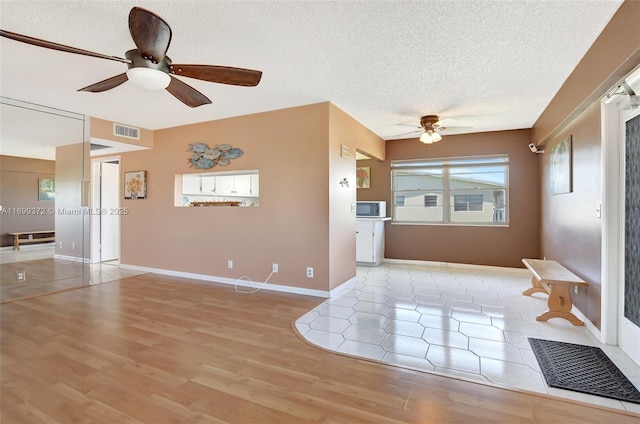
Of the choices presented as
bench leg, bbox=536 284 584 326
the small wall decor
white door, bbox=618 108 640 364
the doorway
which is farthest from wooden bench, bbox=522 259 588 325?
the doorway

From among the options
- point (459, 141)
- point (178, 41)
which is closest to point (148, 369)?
point (178, 41)

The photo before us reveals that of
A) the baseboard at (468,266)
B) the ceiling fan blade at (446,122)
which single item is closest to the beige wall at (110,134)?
the ceiling fan blade at (446,122)

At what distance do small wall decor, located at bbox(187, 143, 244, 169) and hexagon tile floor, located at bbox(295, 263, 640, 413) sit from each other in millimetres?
2540

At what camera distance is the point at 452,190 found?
5.96m

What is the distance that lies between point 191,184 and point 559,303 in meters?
5.42

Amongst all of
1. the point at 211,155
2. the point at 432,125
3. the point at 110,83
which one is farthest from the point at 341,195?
the point at 110,83

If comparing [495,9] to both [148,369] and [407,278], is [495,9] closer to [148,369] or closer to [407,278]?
[148,369]

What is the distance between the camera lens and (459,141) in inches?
229

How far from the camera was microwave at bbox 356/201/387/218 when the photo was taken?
594 cm

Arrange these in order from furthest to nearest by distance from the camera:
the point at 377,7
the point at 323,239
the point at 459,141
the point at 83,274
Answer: the point at 459,141, the point at 83,274, the point at 323,239, the point at 377,7

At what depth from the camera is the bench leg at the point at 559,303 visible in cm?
310

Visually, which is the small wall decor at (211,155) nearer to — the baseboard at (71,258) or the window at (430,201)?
the baseboard at (71,258)

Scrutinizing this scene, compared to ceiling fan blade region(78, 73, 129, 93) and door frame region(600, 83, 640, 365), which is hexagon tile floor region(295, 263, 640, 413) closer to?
door frame region(600, 83, 640, 365)

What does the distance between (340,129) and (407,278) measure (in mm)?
2554
